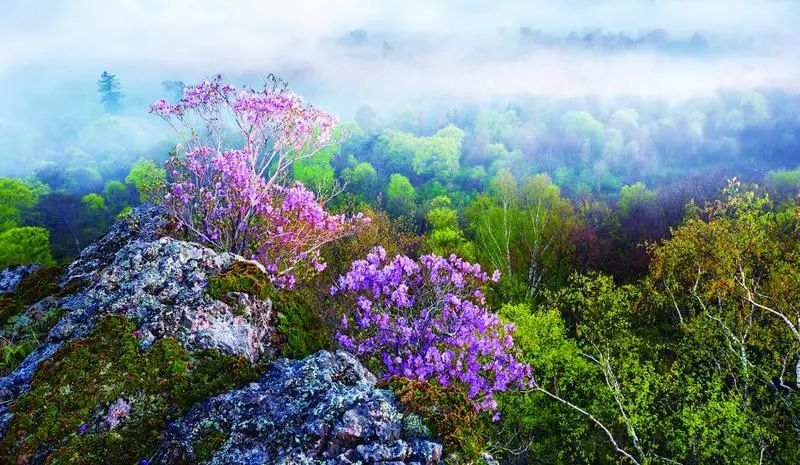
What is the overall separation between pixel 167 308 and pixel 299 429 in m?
2.90

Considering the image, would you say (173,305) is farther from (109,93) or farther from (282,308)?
(109,93)

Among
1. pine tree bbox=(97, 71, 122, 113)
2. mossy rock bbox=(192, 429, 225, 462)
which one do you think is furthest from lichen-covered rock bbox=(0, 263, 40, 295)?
pine tree bbox=(97, 71, 122, 113)

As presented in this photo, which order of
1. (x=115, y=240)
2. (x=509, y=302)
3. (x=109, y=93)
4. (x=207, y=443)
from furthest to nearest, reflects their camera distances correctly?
(x=109, y=93), (x=509, y=302), (x=115, y=240), (x=207, y=443)

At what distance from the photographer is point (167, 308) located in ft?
20.1

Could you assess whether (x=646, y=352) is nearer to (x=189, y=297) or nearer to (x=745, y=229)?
(x=745, y=229)

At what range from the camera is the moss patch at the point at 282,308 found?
6.61 m

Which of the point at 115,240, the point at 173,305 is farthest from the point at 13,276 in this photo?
the point at 173,305

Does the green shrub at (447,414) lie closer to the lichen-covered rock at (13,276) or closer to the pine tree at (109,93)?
the lichen-covered rock at (13,276)

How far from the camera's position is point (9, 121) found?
613 feet

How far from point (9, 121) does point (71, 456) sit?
241 m

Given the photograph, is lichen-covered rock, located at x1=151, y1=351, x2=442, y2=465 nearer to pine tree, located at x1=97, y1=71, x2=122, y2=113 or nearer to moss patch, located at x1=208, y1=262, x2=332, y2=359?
moss patch, located at x1=208, y1=262, x2=332, y2=359

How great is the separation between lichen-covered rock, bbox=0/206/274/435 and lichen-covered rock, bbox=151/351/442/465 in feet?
4.36

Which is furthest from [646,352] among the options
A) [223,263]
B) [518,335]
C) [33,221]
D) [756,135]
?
Result: [756,135]

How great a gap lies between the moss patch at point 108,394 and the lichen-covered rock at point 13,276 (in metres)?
6.15
